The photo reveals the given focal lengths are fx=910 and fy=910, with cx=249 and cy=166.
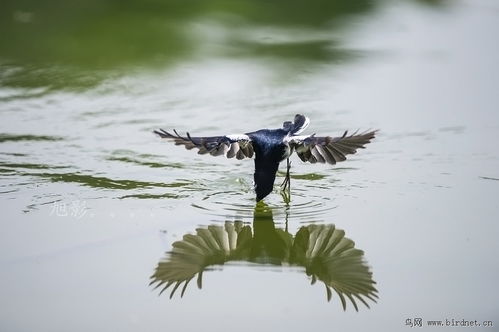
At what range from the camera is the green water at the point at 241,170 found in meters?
4.86

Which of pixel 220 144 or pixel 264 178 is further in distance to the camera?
pixel 220 144

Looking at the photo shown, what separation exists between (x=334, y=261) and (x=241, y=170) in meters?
1.85

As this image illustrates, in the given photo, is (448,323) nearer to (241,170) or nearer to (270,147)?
(270,147)

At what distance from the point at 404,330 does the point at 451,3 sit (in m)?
7.52

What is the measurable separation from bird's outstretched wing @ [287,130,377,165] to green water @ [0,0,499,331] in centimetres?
33

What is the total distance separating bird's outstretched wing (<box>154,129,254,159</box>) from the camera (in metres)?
6.18

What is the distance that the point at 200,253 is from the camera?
18.0 feet

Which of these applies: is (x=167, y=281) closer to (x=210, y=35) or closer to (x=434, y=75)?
(x=434, y=75)

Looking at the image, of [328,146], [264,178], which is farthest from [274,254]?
[328,146]

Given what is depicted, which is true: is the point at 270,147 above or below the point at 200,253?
above
